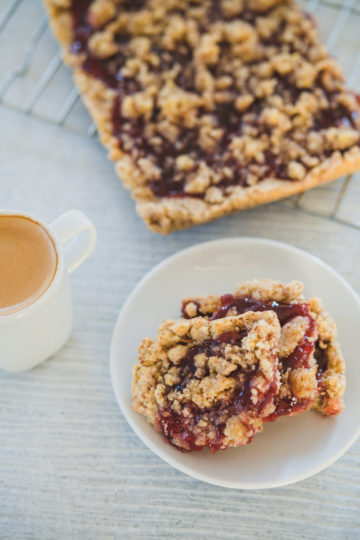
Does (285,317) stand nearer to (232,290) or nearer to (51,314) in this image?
(232,290)

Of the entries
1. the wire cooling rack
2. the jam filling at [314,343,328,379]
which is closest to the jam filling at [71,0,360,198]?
the wire cooling rack

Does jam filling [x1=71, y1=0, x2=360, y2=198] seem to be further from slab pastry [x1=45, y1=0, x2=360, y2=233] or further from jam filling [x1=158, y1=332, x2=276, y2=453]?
jam filling [x1=158, y1=332, x2=276, y2=453]

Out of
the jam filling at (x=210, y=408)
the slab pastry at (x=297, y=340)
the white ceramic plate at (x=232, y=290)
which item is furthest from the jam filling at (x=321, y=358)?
the jam filling at (x=210, y=408)

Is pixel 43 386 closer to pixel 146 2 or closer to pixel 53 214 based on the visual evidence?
pixel 53 214

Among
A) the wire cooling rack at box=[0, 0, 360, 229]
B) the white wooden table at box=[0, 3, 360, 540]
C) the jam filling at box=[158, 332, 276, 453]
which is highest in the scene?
the wire cooling rack at box=[0, 0, 360, 229]

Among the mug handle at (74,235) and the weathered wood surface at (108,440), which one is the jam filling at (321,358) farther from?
the mug handle at (74,235)

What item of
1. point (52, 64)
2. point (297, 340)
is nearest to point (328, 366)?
point (297, 340)

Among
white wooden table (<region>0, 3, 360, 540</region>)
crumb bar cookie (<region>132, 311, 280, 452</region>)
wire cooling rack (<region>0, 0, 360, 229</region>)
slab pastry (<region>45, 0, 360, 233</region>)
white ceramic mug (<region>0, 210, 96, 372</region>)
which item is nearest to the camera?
crumb bar cookie (<region>132, 311, 280, 452</region>)

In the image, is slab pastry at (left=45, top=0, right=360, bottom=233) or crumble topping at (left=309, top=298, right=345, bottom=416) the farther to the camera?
slab pastry at (left=45, top=0, right=360, bottom=233)
